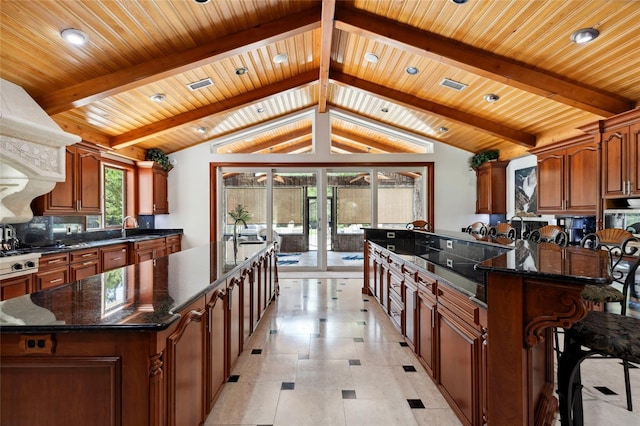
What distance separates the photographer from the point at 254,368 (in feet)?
8.58

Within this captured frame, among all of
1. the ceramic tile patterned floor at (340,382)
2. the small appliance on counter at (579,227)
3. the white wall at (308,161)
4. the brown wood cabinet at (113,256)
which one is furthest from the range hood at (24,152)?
the small appliance on counter at (579,227)

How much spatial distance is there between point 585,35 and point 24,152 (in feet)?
18.4

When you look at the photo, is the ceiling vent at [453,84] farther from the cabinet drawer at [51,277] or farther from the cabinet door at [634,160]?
the cabinet drawer at [51,277]

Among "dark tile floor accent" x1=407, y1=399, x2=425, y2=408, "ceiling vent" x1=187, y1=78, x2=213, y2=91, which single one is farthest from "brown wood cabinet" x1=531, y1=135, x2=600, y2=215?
"ceiling vent" x1=187, y1=78, x2=213, y2=91

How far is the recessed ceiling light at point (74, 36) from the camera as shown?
281 centimetres

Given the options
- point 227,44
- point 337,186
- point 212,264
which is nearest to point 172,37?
point 227,44

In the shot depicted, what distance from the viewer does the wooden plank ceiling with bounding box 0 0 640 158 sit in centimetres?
285

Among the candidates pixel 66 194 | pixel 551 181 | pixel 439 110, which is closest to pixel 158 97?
pixel 66 194

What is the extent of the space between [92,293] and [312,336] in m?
2.23

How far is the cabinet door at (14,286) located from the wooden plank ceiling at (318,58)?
1.95 m

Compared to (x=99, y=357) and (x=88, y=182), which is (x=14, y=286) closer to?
(x=88, y=182)

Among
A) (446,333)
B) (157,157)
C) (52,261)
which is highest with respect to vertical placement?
(157,157)

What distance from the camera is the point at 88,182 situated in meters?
4.62

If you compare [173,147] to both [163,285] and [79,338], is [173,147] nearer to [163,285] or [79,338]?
[163,285]
